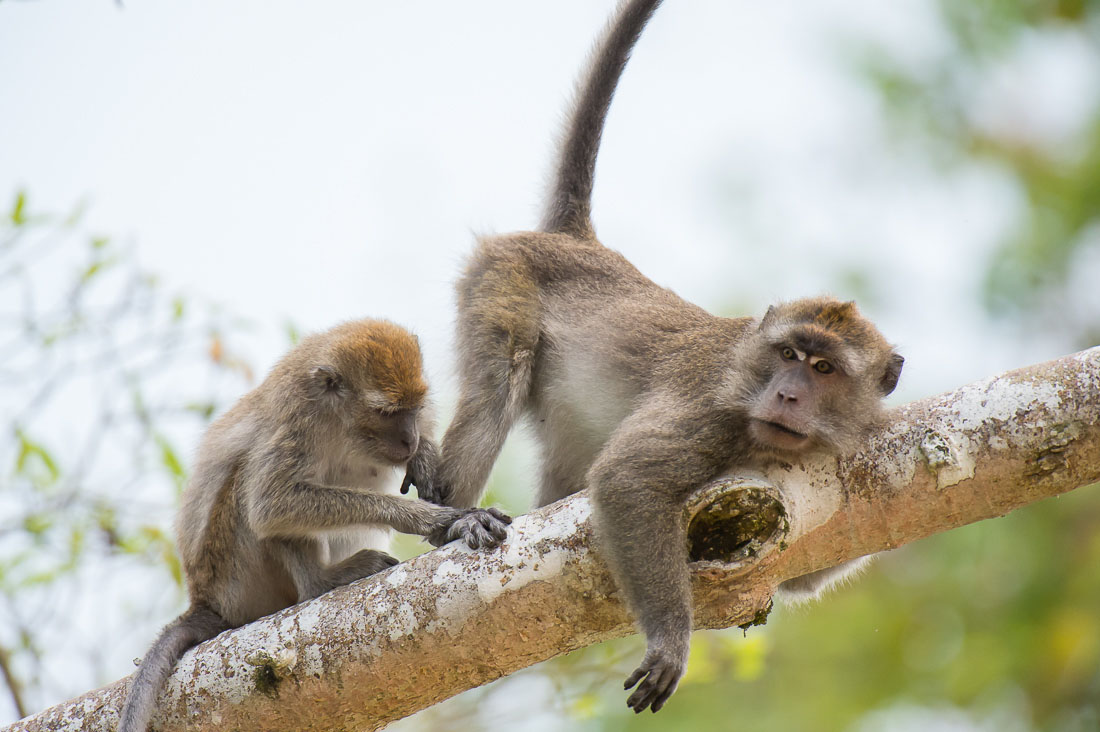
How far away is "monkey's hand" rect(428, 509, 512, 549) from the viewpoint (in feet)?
11.8

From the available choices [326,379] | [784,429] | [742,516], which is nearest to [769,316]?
[784,429]

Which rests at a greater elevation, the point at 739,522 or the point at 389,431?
the point at 389,431

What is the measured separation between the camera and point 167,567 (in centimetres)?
598

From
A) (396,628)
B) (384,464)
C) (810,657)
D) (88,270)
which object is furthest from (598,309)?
(810,657)

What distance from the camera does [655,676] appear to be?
3598 millimetres

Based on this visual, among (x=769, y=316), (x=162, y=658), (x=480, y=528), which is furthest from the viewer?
(x=769, y=316)

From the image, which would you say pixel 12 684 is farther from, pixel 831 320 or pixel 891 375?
pixel 891 375

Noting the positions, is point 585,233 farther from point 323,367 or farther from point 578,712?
point 578,712

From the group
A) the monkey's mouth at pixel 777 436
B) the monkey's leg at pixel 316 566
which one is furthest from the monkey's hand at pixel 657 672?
the monkey's leg at pixel 316 566

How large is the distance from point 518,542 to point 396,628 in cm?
50

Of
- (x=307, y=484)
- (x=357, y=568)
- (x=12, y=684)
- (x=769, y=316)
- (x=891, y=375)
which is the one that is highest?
(x=769, y=316)

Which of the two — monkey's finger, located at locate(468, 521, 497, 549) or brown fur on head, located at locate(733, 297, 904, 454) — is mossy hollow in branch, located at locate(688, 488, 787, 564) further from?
monkey's finger, located at locate(468, 521, 497, 549)

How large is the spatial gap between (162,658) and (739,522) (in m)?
2.14

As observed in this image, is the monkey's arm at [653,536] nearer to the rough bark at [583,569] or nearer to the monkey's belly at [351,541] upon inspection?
the rough bark at [583,569]
